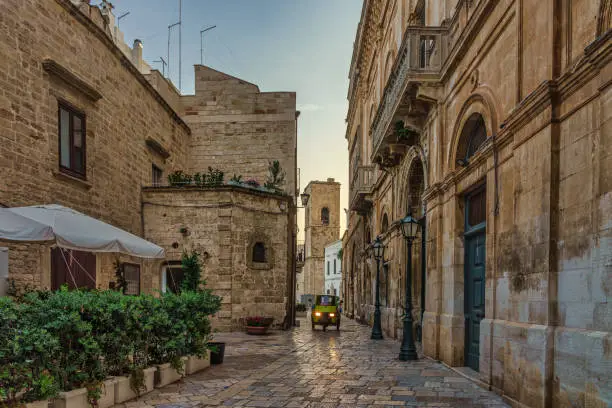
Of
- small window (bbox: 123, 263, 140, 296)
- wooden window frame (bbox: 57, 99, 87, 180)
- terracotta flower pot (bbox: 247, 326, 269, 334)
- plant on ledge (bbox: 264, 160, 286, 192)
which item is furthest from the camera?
plant on ledge (bbox: 264, 160, 286, 192)

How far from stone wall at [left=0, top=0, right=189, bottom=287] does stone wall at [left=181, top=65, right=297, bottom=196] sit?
24.3 ft

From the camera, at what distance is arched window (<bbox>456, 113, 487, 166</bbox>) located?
9047mm

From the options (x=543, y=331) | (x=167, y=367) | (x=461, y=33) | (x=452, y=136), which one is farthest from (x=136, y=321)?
(x=461, y=33)

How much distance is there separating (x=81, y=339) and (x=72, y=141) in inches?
348

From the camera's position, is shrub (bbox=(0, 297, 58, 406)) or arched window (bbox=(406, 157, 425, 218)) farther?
arched window (bbox=(406, 157, 425, 218))

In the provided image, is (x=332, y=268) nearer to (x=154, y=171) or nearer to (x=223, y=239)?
(x=154, y=171)

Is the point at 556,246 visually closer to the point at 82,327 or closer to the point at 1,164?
the point at 82,327

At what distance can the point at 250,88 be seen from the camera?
26469 millimetres

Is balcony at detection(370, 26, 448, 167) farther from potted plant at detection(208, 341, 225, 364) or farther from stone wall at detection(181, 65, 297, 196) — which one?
stone wall at detection(181, 65, 297, 196)

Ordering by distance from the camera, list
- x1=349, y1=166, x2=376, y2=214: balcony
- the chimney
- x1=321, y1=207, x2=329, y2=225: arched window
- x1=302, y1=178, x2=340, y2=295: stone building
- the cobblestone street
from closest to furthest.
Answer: the cobblestone street < x1=349, y1=166, x2=376, y2=214: balcony < the chimney < x1=302, y1=178, x2=340, y2=295: stone building < x1=321, y1=207, x2=329, y2=225: arched window

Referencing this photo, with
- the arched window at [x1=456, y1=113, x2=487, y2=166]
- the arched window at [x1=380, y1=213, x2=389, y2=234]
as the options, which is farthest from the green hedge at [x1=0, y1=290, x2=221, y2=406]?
the arched window at [x1=380, y1=213, x2=389, y2=234]

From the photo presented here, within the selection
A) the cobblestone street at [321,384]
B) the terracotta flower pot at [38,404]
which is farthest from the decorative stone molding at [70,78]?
the terracotta flower pot at [38,404]

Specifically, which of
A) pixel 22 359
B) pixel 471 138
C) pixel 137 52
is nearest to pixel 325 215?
pixel 137 52

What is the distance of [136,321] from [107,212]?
8888 mm
